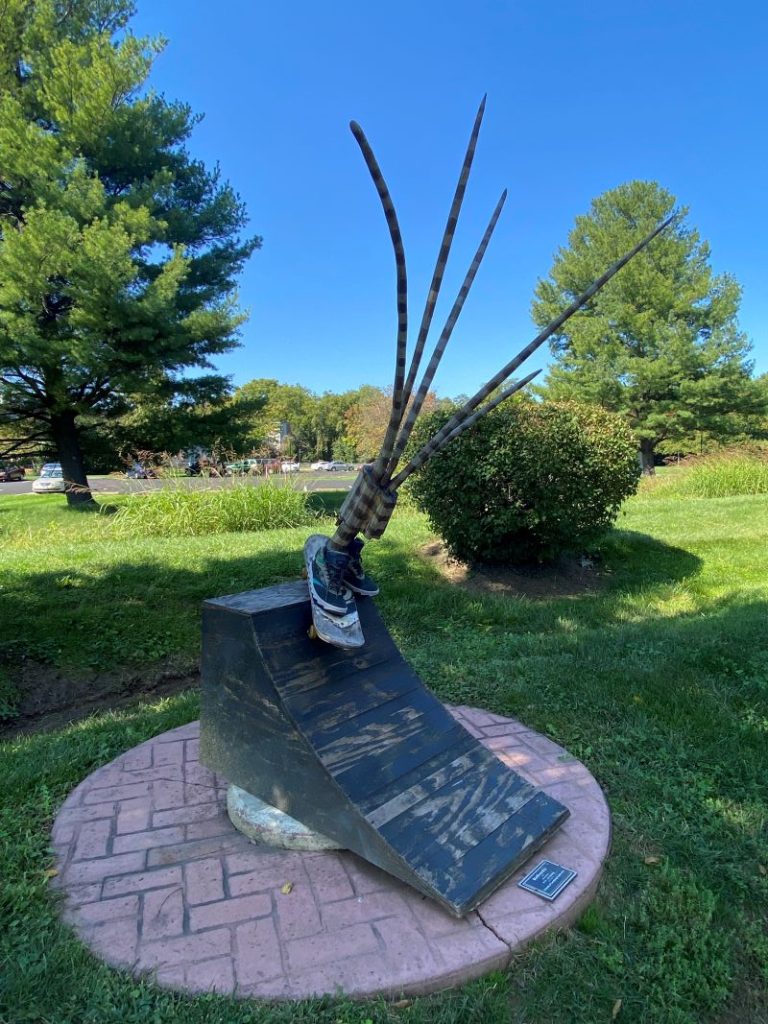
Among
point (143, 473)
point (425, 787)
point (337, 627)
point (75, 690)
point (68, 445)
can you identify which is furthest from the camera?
point (68, 445)

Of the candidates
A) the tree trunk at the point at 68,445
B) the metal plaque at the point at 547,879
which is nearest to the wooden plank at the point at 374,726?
the metal plaque at the point at 547,879

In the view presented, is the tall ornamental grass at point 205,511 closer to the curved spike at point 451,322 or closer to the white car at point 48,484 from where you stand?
the curved spike at point 451,322

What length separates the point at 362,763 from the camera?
2045 millimetres

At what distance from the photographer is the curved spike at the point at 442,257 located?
153 centimetres

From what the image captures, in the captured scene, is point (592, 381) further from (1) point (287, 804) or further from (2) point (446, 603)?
(1) point (287, 804)

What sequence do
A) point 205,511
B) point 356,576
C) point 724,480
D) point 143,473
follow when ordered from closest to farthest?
point 356,576
point 205,511
point 143,473
point 724,480

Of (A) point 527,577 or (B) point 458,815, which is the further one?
(A) point 527,577

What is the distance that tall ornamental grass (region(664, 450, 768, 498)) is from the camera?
13.1 m

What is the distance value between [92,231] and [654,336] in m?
19.2

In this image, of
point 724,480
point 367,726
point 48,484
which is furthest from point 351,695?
point 48,484

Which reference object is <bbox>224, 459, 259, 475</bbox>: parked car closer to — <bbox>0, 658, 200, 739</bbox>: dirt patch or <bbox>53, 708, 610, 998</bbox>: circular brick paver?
<bbox>0, 658, 200, 739</bbox>: dirt patch

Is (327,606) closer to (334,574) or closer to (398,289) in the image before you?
(334,574)

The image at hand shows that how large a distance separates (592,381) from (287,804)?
23.6 metres

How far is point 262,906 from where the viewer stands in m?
1.90
